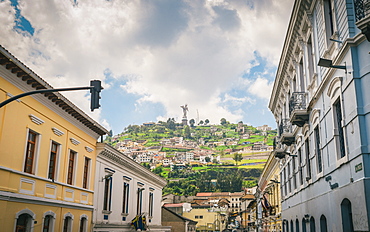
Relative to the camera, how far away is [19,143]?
1548 centimetres

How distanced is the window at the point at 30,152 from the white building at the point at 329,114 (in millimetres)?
11104

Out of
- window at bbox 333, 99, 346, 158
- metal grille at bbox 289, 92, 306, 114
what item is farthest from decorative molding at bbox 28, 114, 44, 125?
window at bbox 333, 99, 346, 158

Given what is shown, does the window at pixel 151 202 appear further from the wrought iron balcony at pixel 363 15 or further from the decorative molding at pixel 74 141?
the wrought iron balcony at pixel 363 15

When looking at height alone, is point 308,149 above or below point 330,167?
above

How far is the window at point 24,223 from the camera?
15578mm

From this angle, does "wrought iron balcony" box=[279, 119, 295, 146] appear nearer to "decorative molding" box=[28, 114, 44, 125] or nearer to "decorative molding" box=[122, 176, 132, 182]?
"decorative molding" box=[28, 114, 44, 125]

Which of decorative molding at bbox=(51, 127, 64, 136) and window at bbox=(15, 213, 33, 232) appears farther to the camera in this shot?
decorative molding at bbox=(51, 127, 64, 136)

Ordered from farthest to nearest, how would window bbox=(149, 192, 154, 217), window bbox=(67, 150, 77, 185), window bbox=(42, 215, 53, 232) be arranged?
window bbox=(149, 192, 154, 217) → window bbox=(67, 150, 77, 185) → window bbox=(42, 215, 53, 232)

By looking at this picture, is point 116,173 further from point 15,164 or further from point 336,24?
point 336,24

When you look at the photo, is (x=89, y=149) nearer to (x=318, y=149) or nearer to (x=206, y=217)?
(x=318, y=149)

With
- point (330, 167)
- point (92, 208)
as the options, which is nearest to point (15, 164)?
point (92, 208)

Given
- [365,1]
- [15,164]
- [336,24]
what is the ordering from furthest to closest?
[15,164]
[336,24]
[365,1]

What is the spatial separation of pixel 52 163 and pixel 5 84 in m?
5.48

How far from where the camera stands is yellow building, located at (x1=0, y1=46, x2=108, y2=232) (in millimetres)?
14531
